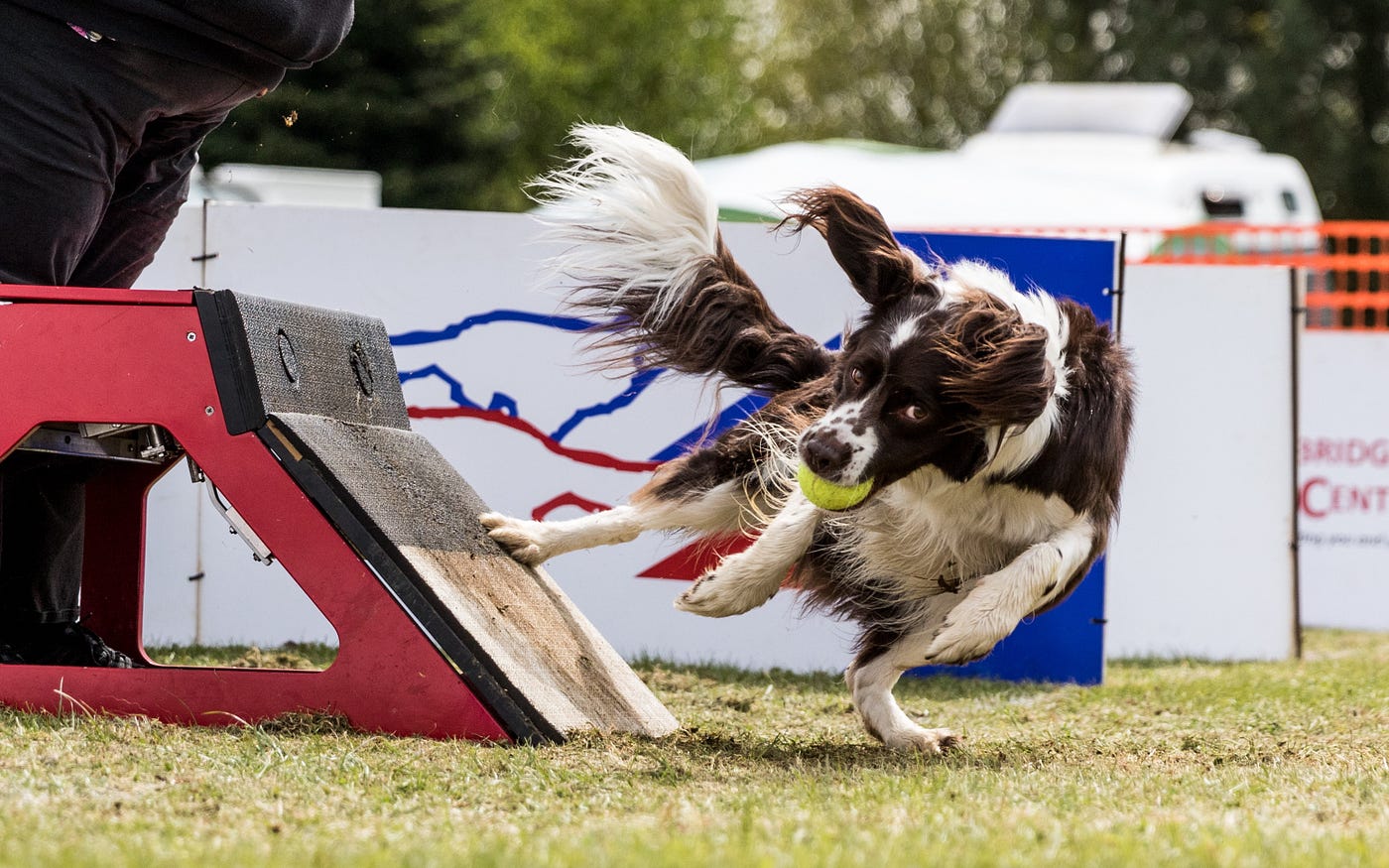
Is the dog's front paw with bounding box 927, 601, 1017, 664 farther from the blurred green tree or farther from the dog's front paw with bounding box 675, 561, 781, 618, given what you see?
the blurred green tree

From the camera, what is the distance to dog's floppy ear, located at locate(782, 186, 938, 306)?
3.98 meters

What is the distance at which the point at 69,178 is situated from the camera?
3.56 meters

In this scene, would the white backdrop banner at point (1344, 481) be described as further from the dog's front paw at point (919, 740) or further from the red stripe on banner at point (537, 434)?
the dog's front paw at point (919, 740)

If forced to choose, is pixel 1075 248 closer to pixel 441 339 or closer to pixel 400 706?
pixel 441 339

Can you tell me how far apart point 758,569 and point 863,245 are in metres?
0.93

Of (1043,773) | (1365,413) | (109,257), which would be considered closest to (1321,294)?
(1365,413)

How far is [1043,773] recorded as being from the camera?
345 cm

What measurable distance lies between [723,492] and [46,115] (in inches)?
83.3

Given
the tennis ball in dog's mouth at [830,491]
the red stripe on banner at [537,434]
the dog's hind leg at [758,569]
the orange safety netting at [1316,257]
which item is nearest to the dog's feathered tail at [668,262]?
the dog's hind leg at [758,569]

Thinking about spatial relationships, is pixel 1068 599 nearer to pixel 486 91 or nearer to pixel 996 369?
pixel 996 369

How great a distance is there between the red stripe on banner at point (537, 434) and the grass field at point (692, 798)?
60.7 inches

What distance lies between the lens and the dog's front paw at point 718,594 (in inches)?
160

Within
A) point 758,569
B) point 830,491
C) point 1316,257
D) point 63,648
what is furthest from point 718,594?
point 1316,257

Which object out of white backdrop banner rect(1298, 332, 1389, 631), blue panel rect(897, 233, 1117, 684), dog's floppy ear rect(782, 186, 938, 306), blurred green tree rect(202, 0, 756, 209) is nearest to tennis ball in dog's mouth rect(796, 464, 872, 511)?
dog's floppy ear rect(782, 186, 938, 306)
